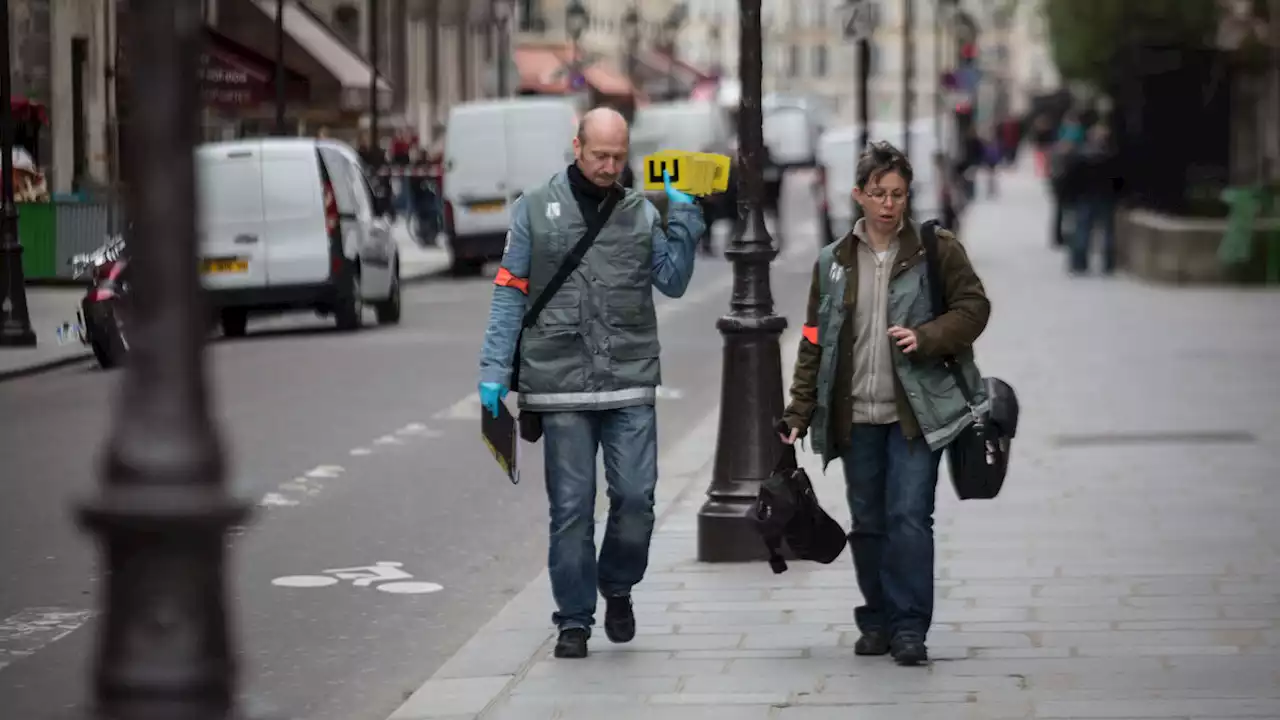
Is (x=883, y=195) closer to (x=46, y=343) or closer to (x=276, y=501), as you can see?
(x=276, y=501)

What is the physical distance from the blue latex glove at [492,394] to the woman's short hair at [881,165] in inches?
44.9

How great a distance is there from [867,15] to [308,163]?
25.7 ft

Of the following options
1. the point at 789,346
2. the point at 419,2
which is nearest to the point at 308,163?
the point at 789,346

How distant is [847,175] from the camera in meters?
39.4

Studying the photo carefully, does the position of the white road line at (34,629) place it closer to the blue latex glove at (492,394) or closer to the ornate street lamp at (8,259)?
the blue latex glove at (492,394)

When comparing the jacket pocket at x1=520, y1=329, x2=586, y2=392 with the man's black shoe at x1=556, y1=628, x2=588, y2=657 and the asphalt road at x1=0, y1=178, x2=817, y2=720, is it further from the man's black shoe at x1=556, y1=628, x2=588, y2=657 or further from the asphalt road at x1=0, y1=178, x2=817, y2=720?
the asphalt road at x1=0, y1=178, x2=817, y2=720

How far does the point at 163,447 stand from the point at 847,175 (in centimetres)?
3605

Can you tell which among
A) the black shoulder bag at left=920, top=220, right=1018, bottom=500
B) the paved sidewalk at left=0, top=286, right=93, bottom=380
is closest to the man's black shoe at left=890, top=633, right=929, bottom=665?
the black shoulder bag at left=920, top=220, right=1018, bottom=500

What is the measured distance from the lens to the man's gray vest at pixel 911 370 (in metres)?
7.82

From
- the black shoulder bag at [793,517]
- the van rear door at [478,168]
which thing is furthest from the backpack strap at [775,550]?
the van rear door at [478,168]

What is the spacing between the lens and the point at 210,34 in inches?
1510

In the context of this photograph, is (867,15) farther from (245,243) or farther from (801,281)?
(245,243)

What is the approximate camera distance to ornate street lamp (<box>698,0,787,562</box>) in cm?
1009

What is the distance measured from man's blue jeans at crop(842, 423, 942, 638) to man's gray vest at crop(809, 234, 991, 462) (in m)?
0.08
